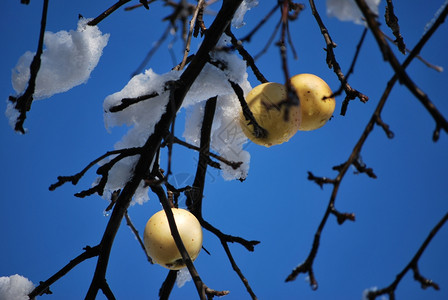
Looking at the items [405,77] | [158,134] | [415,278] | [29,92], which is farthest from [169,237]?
[405,77]

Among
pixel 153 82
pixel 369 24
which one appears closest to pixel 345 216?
pixel 369 24

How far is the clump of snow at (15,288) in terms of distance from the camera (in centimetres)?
134

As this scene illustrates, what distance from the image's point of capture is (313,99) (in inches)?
51.5

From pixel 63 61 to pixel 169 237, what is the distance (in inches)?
25.6

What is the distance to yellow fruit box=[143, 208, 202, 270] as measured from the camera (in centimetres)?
128

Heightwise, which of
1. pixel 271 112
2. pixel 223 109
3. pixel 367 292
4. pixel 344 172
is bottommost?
pixel 367 292

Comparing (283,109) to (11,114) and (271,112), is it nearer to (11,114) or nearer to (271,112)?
(271,112)

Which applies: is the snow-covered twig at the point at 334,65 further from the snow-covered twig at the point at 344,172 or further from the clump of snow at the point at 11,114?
the clump of snow at the point at 11,114

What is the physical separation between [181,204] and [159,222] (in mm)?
230

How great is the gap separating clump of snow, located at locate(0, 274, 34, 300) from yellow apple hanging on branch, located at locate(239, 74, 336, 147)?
90 cm

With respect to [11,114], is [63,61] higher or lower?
higher

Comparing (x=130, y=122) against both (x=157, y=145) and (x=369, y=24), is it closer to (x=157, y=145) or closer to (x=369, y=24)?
(x=157, y=145)

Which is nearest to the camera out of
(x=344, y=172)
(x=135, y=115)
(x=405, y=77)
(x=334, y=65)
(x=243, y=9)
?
(x=405, y=77)

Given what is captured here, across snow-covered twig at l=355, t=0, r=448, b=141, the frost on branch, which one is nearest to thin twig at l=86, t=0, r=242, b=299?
the frost on branch
